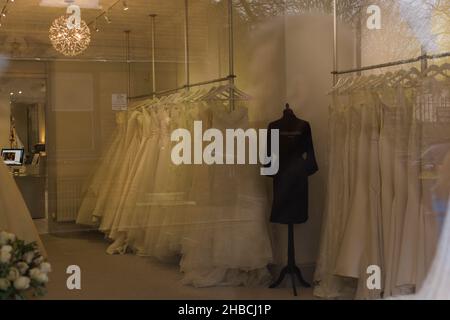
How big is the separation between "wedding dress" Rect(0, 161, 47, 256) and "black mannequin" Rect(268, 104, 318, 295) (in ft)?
4.66

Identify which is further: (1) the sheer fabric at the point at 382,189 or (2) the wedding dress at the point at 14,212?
(1) the sheer fabric at the point at 382,189

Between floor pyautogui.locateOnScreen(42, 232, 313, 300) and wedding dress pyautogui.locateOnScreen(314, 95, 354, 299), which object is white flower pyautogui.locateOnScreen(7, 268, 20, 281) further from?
wedding dress pyautogui.locateOnScreen(314, 95, 354, 299)

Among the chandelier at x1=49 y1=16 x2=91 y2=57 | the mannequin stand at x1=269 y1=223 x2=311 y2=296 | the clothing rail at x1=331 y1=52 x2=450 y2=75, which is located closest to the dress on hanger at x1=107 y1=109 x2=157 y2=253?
the chandelier at x1=49 y1=16 x2=91 y2=57

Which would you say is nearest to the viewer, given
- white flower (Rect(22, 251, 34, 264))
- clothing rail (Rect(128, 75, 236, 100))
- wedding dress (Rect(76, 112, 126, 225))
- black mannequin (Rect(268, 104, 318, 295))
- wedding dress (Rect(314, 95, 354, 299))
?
white flower (Rect(22, 251, 34, 264))

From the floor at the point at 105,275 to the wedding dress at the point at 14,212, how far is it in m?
0.08

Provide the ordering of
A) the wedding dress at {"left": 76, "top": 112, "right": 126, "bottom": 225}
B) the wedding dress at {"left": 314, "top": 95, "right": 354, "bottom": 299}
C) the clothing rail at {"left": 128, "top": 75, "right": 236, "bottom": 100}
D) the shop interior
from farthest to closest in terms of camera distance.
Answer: the wedding dress at {"left": 314, "top": 95, "right": 354, "bottom": 299} < the clothing rail at {"left": 128, "top": 75, "right": 236, "bottom": 100} < the wedding dress at {"left": 76, "top": 112, "right": 126, "bottom": 225} < the shop interior

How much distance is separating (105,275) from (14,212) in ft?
1.83

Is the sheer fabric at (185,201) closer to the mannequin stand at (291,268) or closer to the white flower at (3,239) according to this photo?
the mannequin stand at (291,268)

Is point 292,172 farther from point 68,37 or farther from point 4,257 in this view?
point 4,257

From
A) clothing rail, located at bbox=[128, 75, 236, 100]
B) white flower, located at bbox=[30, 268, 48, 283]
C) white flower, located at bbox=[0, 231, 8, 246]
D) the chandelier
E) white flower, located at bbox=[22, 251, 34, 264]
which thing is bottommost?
white flower, located at bbox=[30, 268, 48, 283]

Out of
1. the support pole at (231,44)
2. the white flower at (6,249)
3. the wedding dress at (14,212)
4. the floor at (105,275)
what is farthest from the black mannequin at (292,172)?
the white flower at (6,249)

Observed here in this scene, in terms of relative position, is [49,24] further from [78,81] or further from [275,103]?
[275,103]

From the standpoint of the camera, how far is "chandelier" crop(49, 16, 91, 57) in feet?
11.8

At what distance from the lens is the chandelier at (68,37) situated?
141 inches
